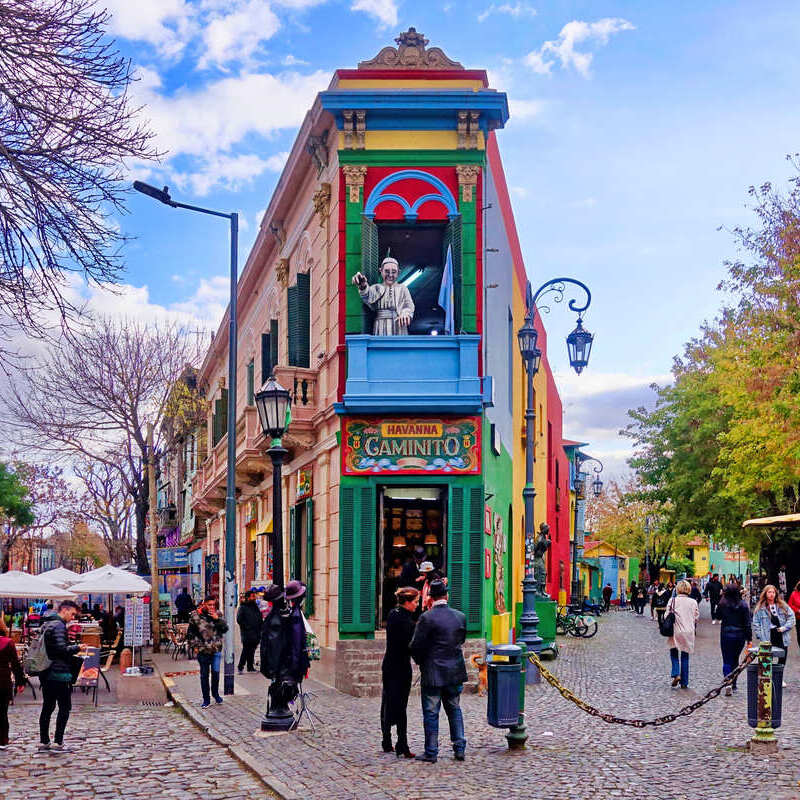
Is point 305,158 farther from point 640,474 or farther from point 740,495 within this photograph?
point 640,474

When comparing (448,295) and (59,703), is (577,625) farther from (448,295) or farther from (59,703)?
(59,703)

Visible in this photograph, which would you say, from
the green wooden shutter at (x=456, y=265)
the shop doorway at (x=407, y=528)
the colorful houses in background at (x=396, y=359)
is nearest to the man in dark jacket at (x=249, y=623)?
the colorful houses in background at (x=396, y=359)

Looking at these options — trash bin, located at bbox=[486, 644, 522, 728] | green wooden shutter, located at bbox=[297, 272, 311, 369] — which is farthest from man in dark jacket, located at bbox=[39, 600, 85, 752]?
green wooden shutter, located at bbox=[297, 272, 311, 369]

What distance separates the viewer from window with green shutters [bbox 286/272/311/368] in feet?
67.8

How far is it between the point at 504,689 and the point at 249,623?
1054cm

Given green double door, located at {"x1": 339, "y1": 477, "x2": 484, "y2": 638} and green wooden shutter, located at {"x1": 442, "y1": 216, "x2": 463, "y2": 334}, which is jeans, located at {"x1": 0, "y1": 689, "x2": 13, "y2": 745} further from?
green wooden shutter, located at {"x1": 442, "y1": 216, "x2": 463, "y2": 334}

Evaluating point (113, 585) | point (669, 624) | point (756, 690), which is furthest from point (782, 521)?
point (113, 585)

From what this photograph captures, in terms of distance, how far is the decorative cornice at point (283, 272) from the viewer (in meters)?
23.8

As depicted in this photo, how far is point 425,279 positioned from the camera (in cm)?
1916

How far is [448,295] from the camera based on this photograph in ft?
59.3

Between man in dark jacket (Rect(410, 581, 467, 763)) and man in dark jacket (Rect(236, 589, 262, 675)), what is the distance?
33.1ft

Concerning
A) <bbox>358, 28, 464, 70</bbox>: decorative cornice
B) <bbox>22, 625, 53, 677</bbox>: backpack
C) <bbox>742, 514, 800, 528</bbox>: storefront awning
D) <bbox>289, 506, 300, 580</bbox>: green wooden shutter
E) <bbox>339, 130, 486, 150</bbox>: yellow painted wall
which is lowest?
<bbox>22, 625, 53, 677</bbox>: backpack

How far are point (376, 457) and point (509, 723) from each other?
7.33 metres

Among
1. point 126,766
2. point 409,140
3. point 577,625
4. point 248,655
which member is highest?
point 409,140
